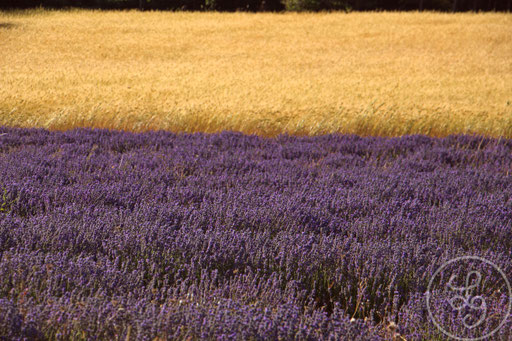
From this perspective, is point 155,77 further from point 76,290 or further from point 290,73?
point 76,290

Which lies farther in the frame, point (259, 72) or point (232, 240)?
point (259, 72)

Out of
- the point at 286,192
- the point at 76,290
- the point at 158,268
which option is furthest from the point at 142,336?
the point at 286,192

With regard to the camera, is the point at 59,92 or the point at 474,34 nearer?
the point at 59,92

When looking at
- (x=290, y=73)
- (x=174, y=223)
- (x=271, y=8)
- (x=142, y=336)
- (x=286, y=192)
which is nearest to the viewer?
(x=142, y=336)

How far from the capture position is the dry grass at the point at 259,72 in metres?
8.88

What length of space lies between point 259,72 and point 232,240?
12.7 meters

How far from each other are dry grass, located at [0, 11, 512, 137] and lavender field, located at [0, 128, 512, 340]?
314 centimetres

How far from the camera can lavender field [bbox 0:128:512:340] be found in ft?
6.89

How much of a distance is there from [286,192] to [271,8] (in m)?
37.8

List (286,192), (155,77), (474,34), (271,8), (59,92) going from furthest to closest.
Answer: (271,8), (474,34), (155,77), (59,92), (286,192)

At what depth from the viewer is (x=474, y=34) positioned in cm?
2417

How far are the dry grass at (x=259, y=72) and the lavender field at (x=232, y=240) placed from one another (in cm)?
314

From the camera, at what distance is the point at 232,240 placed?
2963 mm

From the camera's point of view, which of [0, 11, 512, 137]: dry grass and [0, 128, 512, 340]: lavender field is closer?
[0, 128, 512, 340]: lavender field
